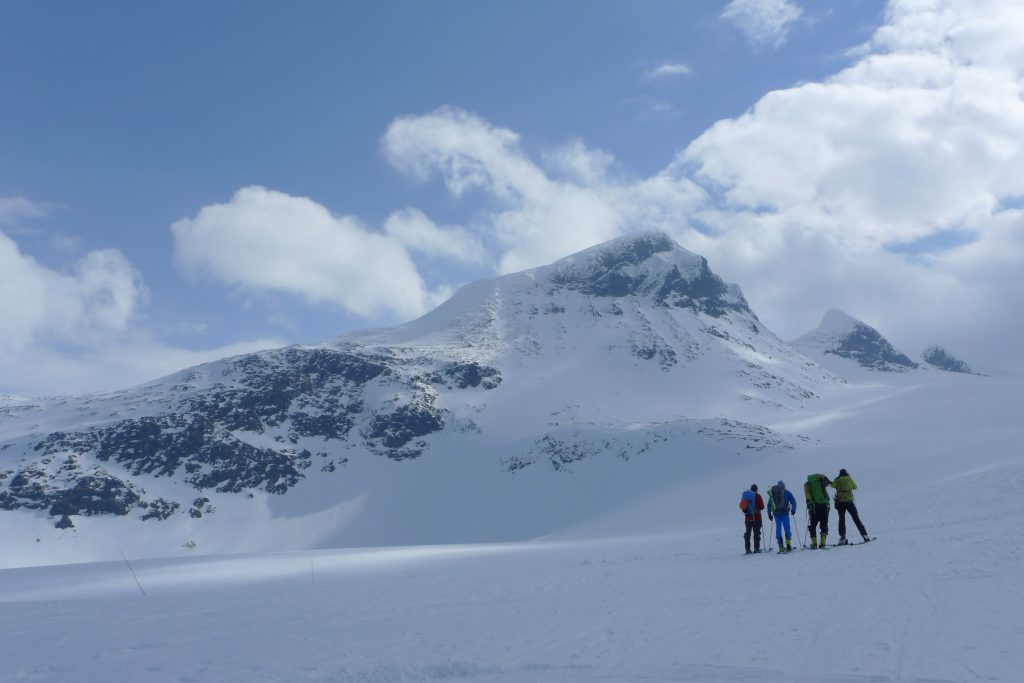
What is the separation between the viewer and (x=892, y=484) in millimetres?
44844

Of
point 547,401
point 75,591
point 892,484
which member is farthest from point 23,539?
point 892,484

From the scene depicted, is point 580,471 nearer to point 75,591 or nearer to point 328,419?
point 328,419

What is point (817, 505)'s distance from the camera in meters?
18.7

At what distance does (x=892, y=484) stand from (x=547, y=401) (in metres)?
85.0

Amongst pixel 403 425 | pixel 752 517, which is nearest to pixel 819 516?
pixel 752 517

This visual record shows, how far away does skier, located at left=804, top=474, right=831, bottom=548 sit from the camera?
60.2 feet

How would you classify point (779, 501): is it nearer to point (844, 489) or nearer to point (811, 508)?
point (811, 508)

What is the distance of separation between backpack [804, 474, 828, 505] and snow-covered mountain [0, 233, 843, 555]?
51.6 metres

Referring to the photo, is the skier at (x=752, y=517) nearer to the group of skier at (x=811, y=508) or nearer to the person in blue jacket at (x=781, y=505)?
the group of skier at (x=811, y=508)

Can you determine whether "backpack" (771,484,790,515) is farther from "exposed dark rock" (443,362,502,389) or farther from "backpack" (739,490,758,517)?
"exposed dark rock" (443,362,502,389)

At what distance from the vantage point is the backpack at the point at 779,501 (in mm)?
19141

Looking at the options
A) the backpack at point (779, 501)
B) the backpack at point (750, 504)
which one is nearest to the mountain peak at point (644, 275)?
the backpack at point (750, 504)

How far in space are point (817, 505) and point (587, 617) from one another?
10.6 meters

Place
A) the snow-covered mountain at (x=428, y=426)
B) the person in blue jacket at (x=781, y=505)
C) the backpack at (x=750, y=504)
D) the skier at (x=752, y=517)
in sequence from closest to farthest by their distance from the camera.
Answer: the skier at (x=752, y=517) < the person in blue jacket at (x=781, y=505) < the backpack at (x=750, y=504) < the snow-covered mountain at (x=428, y=426)
